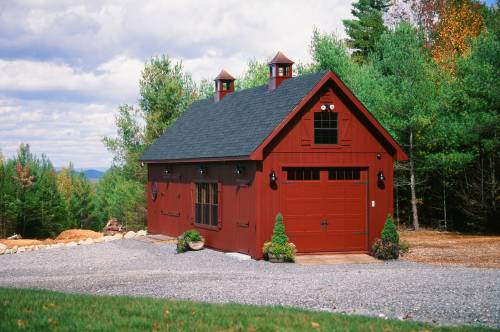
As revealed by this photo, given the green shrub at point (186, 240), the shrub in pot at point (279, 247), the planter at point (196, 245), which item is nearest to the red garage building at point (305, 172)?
the shrub in pot at point (279, 247)

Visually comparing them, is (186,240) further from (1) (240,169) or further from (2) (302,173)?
(2) (302,173)

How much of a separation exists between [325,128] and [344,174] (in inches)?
64.2

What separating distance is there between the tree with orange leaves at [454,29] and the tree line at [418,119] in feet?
0.29

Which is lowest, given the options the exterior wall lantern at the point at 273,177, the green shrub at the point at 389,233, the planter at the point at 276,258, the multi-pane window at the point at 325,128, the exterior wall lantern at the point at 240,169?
the planter at the point at 276,258

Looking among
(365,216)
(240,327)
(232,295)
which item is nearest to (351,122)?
(365,216)

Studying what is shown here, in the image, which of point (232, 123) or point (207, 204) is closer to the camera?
point (207, 204)

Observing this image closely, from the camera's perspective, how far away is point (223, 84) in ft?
93.4

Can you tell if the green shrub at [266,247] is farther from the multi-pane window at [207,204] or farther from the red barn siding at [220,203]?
the multi-pane window at [207,204]

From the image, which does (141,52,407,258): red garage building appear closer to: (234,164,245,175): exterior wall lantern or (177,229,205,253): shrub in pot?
(234,164,245,175): exterior wall lantern

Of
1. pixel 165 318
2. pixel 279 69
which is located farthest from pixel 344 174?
pixel 165 318

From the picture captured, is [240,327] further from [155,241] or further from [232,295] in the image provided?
[155,241]

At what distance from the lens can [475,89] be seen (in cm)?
2828

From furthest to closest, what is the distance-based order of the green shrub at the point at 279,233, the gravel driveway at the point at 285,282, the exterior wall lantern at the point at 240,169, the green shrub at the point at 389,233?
the exterior wall lantern at the point at 240,169 → the green shrub at the point at 389,233 → the green shrub at the point at 279,233 → the gravel driveway at the point at 285,282

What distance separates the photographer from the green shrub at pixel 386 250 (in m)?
19.9
